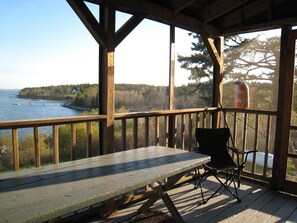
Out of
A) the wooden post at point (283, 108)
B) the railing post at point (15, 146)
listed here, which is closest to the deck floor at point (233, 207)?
the wooden post at point (283, 108)

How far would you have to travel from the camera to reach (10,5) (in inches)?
90.4

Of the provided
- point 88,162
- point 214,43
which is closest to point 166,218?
point 88,162

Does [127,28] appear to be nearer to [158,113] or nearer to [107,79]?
[107,79]

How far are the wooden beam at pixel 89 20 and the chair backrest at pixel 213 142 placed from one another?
6.22 ft

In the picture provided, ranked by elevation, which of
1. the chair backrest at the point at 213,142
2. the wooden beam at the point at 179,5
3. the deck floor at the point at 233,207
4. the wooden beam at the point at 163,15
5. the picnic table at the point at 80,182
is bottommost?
the deck floor at the point at 233,207

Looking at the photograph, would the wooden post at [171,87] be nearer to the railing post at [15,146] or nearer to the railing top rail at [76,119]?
the railing top rail at [76,119]

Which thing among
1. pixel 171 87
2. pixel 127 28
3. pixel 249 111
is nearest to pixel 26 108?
pixel 127 28

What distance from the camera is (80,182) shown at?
1.57 metres

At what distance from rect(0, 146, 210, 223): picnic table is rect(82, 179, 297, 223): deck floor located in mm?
710

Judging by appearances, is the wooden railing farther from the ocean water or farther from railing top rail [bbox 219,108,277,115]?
the ocean water

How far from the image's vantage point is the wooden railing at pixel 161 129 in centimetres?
236

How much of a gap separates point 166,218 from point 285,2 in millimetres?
3320

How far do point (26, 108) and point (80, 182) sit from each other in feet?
3.91

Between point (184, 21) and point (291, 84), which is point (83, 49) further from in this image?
point (291, 84)
